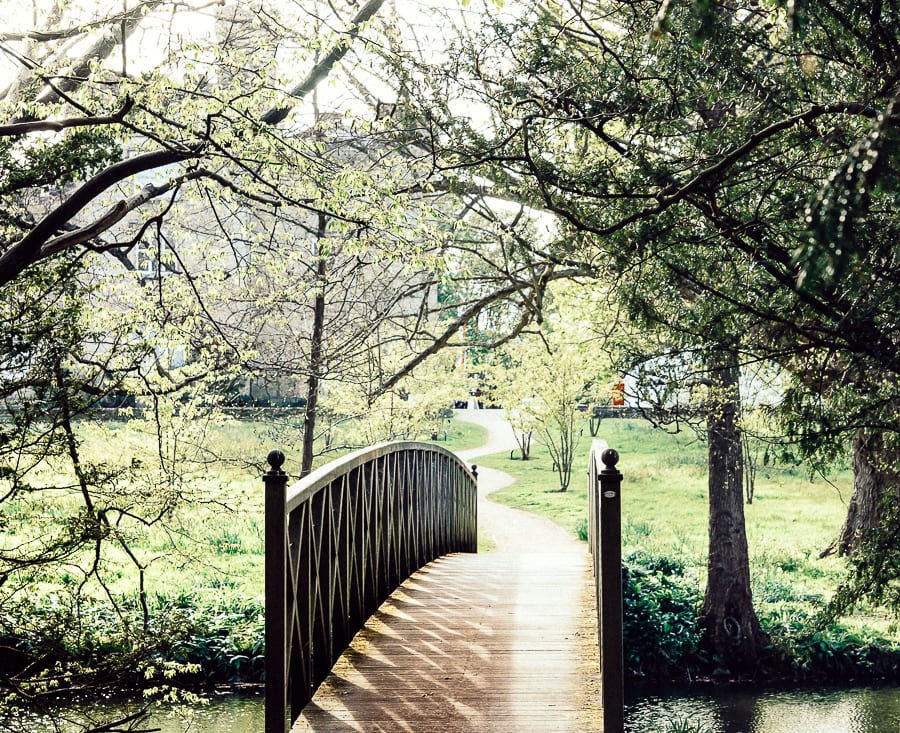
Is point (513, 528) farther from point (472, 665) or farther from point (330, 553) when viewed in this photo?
point (330, 553)

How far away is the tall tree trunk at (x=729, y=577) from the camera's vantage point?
1082 centimetres

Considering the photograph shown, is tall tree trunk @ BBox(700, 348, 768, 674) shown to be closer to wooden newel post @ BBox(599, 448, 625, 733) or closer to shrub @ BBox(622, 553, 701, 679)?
shrub @ BBox(622, 553, 701, 679)

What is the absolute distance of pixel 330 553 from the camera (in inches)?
171

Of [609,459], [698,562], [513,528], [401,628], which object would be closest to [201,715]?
[401,628]

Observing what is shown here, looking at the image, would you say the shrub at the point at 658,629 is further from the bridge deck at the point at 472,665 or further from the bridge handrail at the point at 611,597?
the bridge handrail at the point at 611,597

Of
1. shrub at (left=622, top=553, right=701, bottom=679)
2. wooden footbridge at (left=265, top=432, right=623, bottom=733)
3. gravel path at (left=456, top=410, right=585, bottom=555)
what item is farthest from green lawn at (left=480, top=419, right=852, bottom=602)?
wooden footbridge at (left=265, top=432, right=623, bottom=733)

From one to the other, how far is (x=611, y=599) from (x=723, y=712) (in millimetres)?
6581

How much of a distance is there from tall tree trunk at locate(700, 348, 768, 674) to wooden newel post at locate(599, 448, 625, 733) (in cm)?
723

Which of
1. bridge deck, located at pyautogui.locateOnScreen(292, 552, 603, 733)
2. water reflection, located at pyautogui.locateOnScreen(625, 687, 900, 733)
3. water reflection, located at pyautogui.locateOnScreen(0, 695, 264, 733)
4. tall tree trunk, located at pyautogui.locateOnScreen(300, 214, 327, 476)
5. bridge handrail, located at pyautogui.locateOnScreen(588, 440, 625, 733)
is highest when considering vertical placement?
tall tree trunk, located at pyautogui.locateOnScreen(300, 214, 327, 476)

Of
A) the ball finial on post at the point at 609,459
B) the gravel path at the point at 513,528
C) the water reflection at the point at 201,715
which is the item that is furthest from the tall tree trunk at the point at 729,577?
the ball finial on post at the point at 609,459

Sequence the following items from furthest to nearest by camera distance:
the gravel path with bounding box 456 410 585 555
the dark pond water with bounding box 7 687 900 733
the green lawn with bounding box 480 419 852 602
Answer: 1. the gravel path with bounding box 456 410 585 555
2. the green lawn with bounding box 480 419 852 602
3. the dark pond water with bounding box 7 687 900 733

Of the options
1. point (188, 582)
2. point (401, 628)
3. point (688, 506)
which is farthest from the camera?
point (688, 506)

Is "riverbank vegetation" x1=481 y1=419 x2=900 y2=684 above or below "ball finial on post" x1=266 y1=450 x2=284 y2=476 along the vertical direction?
below

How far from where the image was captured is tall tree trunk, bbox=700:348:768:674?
10820 mm
